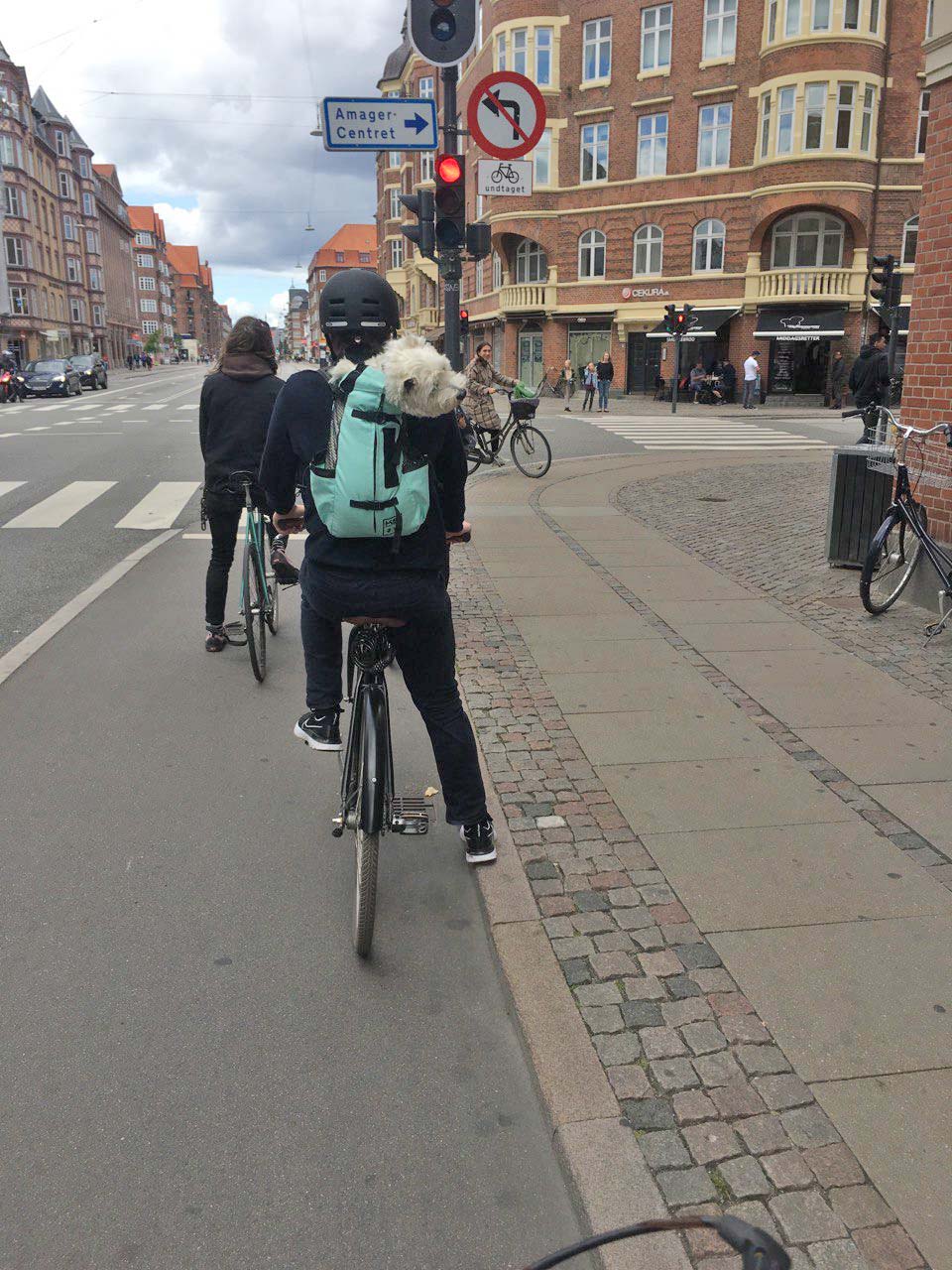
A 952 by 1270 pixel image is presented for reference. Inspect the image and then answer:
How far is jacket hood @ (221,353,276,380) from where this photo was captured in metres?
6.04

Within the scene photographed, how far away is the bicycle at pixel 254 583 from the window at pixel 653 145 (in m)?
38.5

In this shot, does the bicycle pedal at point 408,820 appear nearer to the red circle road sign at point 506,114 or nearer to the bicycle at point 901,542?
the bicycle at point 901,542

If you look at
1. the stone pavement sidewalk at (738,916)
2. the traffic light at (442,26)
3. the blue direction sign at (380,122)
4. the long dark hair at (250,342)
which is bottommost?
the stone pavement sidewalk at (738,916)

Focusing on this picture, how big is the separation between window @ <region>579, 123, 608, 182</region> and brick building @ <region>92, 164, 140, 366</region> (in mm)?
→ 76880

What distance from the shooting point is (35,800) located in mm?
4414

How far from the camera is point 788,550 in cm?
1004

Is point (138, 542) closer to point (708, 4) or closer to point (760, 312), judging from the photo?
point (760, 312)

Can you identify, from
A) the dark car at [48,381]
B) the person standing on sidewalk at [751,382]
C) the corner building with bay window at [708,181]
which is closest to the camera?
the person standing on sidewalk at [751,382]

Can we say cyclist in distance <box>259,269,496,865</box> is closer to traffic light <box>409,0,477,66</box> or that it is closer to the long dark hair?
the long dark hair

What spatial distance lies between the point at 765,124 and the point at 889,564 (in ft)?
113

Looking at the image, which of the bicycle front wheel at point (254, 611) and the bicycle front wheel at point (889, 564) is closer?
the bicycle front wheel at point (254, 611)

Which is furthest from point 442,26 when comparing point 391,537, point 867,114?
point 867,114

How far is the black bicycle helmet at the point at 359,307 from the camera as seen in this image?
10.7ft

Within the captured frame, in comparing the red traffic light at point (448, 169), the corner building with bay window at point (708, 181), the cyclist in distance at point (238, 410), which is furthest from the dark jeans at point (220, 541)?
the corner building with bay window at point (708, 181)
